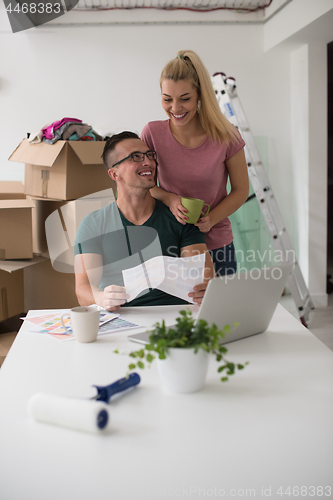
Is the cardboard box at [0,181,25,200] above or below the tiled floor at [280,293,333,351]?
above

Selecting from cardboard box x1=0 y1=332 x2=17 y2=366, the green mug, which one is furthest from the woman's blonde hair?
cardboard box x1=0 y1=332 x2=17 y2=366

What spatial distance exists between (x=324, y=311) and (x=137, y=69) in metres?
2.46

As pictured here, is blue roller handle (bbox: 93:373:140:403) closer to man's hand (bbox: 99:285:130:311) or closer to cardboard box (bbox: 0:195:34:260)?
man's hand (bbox: 99:285:130:311)

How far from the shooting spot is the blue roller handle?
2.75ft

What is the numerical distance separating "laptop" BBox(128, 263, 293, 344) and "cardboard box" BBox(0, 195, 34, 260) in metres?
1.74

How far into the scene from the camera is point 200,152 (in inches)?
73.4

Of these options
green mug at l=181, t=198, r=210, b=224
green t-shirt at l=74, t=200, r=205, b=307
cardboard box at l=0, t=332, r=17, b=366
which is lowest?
cardboard box at l=0, t=332, r=17, b=366

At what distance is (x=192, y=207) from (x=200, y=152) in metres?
0.34

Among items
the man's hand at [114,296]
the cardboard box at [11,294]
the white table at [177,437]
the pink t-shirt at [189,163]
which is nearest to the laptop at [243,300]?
the white table at [177,437]

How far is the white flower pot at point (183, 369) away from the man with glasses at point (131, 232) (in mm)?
760

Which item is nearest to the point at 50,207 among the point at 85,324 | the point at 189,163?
the point at 189,163

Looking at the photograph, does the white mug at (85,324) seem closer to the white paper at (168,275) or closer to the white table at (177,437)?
the white table at (177,437)

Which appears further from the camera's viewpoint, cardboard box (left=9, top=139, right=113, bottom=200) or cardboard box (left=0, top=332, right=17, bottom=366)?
cardboard box (left=9, top=139, right=113, bottom=200)

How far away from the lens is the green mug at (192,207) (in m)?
1.62
